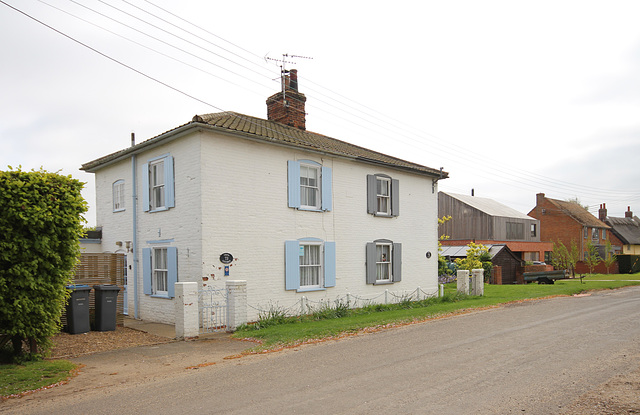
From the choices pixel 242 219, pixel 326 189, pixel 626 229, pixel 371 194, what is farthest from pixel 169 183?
pixel 626 229

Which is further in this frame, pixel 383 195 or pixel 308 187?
pixel 383 195

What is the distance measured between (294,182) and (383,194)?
4710 mm

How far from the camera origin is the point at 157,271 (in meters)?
15.2

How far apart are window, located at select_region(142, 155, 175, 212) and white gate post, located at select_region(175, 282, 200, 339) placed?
3681 millimetres

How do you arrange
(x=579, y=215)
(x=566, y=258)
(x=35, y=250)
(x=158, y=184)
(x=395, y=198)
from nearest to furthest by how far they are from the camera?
1. (x=35, y=250)
2. (x=158, y=184)
3. (x=395, y=198)
4. (x=566, y=258)
5. (x=579, y=215)

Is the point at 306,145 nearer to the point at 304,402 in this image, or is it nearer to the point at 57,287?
the point at 57,287

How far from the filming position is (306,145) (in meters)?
15.8

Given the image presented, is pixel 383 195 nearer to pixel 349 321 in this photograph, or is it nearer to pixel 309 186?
pixel 309 186

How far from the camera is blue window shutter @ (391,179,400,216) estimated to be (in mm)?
19141

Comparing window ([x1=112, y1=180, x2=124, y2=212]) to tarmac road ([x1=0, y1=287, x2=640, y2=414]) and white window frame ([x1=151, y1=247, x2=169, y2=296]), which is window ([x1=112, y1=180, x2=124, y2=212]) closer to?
white window frame ([x1=151, y1=247, x2=169, y2=296])

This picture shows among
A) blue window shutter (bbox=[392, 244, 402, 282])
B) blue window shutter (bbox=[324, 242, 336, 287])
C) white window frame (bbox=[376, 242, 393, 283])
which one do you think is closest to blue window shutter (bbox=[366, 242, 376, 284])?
white window frame (bbox=[376, 242, 393, 283])

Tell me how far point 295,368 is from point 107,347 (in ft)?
16.7

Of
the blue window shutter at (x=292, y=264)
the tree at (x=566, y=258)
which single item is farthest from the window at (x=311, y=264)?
the tree at (x=566, y=258)

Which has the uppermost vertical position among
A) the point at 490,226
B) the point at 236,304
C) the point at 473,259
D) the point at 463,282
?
the point at 490,226
